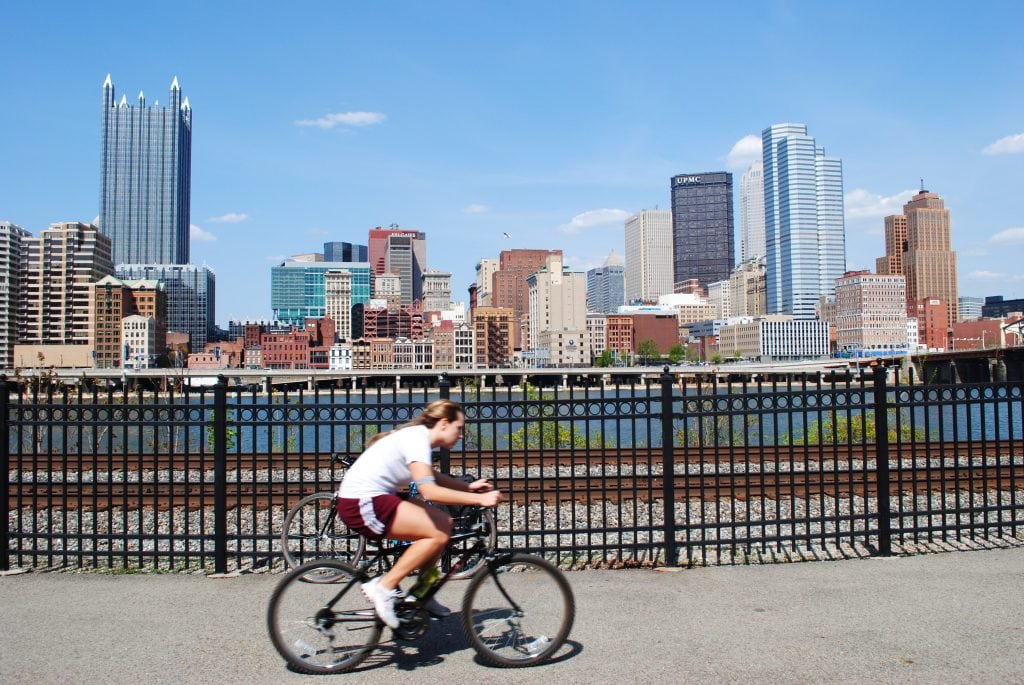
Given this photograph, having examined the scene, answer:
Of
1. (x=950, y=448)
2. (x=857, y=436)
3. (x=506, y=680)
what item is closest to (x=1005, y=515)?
(x=950, y=448)

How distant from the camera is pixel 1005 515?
11.3 metres

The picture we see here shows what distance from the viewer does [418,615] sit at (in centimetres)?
538

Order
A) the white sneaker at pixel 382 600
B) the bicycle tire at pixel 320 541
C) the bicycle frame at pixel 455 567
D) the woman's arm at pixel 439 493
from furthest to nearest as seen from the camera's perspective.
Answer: the bicycle tire at pixel 320 541
the bicycle frame at pixel 455 567
the white sneaker at pixel 382 600
the woman's arm at pixel 439 493

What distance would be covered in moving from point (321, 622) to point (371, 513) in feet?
2.58

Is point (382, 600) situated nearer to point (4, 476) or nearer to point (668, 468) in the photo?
point (668, 468)

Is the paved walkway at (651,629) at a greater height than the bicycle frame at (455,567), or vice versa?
the bicycle frame at (455,567)

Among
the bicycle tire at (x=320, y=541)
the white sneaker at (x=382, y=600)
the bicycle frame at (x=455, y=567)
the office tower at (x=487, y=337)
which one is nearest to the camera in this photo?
the white sneaker at (x=382, y=600)

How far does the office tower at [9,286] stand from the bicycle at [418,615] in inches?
8312

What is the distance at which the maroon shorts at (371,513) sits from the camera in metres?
5.23

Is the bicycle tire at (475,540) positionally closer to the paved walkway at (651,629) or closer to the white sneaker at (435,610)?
the white sneaker at (435,610)

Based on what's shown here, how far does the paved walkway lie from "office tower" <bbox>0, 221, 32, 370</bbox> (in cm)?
20914

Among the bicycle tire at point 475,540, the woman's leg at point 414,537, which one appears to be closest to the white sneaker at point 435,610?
the bicycle tire at point 475,540

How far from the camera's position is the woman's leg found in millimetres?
5188

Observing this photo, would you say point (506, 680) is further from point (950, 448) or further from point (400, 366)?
point (400, 366)
